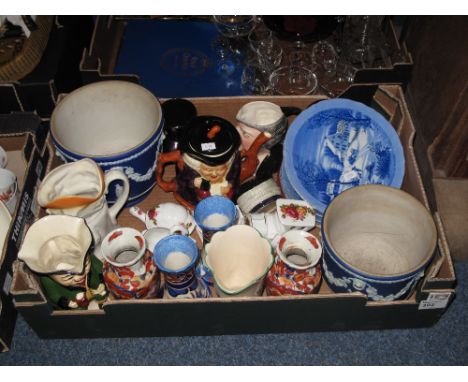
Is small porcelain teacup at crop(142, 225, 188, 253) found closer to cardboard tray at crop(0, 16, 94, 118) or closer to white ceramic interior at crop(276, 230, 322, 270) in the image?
white ceramic interior at crop(276, 230, 322, 270)

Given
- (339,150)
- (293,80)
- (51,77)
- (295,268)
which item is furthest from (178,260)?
(293,80)

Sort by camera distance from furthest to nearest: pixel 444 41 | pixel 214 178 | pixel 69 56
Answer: pixel 69 56 < pixel 444 41 < pixel 214 178

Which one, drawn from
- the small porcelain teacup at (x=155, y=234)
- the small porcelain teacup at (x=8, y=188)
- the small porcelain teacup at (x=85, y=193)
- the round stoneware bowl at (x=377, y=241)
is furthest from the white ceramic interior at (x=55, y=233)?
the round stoneware bowl at (x=377, y=241)

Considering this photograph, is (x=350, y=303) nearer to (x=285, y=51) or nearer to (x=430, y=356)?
(x=430, y=356)

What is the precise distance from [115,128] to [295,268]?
0.51 metres

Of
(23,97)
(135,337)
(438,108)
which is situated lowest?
(135,337)

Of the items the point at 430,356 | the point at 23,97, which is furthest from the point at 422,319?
the point at 23,97

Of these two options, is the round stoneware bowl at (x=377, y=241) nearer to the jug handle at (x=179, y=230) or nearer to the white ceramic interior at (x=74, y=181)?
the jug handle at (x=179, y=230)

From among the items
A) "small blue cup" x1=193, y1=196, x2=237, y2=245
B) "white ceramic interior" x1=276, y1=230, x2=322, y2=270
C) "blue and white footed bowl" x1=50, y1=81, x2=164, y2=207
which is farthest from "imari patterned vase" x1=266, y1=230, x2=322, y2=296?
"blue and white footed bowl" x1=50, y1=81, x2=164, y2=207

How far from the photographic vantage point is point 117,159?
3.15ft

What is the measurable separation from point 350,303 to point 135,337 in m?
0.41

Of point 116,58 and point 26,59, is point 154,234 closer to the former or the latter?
point 26,59

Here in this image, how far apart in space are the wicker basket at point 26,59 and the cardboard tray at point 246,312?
0.39 metres

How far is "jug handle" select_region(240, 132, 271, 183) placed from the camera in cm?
103
